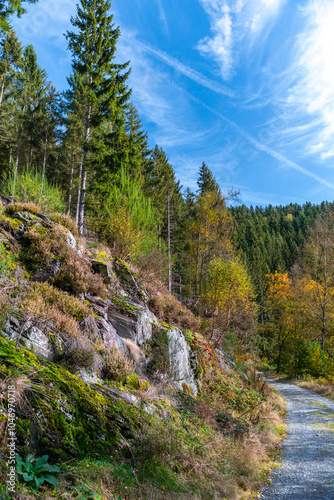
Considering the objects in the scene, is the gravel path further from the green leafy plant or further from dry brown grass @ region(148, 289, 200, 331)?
dry brown grass @ region(148, 289, 200, 331)

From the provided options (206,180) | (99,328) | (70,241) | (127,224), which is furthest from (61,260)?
(206,180)

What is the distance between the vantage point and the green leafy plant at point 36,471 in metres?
1.82

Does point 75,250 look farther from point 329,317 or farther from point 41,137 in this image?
point 329,317

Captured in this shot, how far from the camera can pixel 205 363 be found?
25.3ft

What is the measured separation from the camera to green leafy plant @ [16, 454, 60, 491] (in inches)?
71.5

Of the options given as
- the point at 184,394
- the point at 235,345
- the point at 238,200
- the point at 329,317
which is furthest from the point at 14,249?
the point at 329,317

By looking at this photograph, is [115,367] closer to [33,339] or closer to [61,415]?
[33,339]

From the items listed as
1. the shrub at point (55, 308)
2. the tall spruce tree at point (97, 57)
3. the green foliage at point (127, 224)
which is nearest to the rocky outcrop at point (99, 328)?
the shrub at point (55, 308)

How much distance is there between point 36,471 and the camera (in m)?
1.94

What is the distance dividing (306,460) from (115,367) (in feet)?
14.7

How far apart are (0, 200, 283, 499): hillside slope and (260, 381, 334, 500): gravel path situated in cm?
36

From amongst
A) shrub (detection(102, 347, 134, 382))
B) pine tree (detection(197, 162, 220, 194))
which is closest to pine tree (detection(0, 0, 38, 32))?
shrub (detection(102, 347, 134, 382))

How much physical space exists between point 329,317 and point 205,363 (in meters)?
15.4

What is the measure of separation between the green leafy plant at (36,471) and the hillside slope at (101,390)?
1.0 inches
